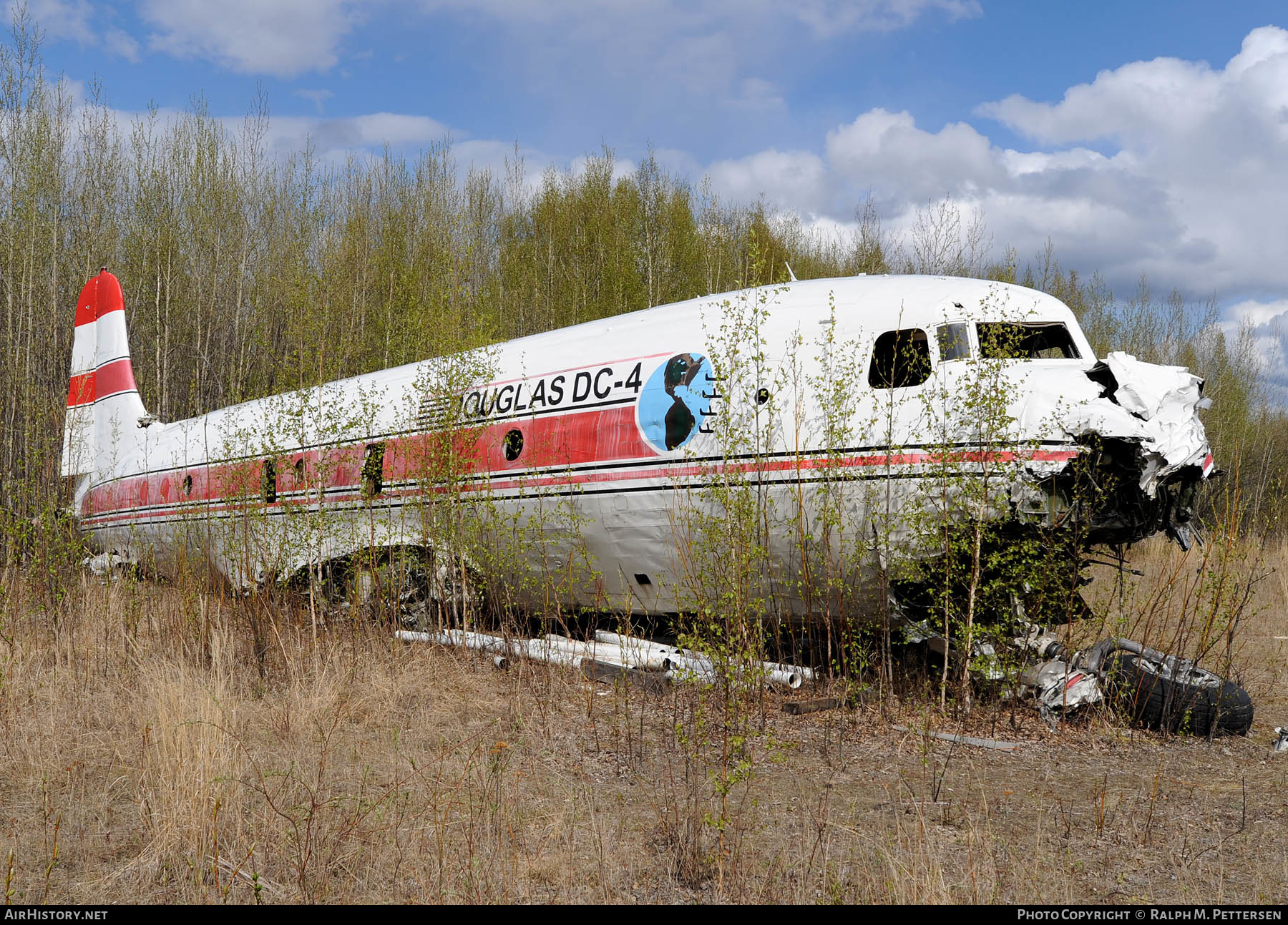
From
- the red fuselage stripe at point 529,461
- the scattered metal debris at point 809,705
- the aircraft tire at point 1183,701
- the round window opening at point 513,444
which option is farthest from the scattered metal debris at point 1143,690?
the round window opening at point 513,444

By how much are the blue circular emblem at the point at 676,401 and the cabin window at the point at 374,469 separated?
12.6ft

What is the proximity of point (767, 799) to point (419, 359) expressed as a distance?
7971mm

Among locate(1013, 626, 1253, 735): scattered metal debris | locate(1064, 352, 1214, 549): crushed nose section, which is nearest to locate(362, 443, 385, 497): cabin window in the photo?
locate(1013, 626, 1253, 735): scattered metal debris

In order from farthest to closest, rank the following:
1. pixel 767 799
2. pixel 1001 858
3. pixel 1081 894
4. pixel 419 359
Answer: pixel 419 359, pixel 767 799, pixel 1001 858, pixel 1081 894

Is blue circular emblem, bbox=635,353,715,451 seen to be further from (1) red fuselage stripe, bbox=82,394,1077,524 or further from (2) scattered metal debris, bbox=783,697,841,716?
(2) scattered metal debris, bbox=783,697,841,716

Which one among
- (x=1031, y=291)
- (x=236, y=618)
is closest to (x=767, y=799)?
(x=1031, y=291)

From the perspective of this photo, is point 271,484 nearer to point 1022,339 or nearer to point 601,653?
point 601,653

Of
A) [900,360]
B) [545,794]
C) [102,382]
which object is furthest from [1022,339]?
[102,382]

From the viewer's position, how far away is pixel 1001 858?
5.23 metres

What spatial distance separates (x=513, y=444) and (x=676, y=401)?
7.94ft

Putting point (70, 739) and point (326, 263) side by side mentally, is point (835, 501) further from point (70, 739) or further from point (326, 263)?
point (326, 263)

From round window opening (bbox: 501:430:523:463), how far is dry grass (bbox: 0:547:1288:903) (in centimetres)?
253

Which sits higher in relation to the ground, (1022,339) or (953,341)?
(1022,339)

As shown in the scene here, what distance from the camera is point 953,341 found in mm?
8594
